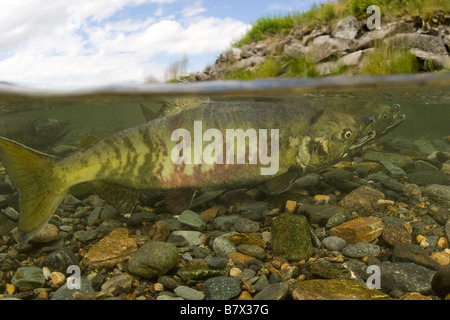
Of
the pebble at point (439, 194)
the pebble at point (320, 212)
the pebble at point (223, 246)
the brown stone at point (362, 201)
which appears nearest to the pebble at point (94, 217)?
the pebble at point (223, 246)

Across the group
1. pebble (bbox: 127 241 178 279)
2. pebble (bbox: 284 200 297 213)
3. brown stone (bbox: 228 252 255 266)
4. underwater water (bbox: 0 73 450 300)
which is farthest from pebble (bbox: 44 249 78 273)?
pebble (bbox: 284 200 297 213)

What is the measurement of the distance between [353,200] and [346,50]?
39.9 ft

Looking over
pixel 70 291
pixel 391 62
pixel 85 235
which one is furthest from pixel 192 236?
pixel 391 62

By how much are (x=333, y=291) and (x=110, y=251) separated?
2700 millimetres

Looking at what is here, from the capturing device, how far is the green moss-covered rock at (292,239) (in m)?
4.34

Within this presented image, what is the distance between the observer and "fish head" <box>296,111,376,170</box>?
544 centimetres

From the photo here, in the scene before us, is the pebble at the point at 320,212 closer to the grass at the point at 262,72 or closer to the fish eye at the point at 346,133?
the fish eye at the point at 346,133

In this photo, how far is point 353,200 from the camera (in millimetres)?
5664

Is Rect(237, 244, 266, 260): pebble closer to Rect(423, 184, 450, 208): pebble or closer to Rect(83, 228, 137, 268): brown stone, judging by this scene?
Rect(83, 228, 137, 268): brown stone

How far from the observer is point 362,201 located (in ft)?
18.5

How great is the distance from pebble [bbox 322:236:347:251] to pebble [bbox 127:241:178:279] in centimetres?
196

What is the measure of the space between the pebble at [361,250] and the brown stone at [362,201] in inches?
44.6
